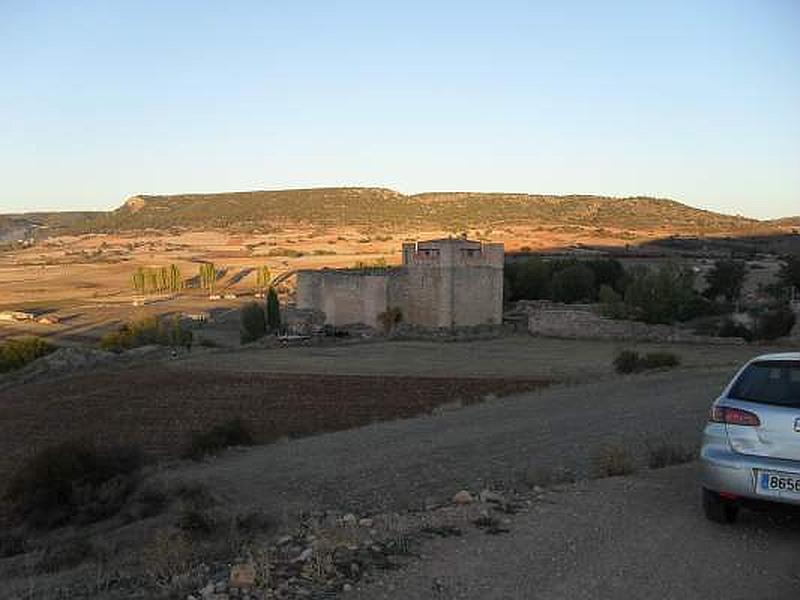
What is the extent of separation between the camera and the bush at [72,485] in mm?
12625

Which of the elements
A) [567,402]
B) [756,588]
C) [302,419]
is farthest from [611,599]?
[302,419]

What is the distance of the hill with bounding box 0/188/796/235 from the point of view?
145 metres

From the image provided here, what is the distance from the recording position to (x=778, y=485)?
6.31 m

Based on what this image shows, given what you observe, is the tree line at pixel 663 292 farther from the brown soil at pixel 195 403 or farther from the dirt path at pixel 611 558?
the dirt path at pixel 611 558

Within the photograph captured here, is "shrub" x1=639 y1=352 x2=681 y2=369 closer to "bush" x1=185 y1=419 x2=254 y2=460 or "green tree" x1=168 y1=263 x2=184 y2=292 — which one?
"bush" x1=185 y1=419 x2=254 y2=460

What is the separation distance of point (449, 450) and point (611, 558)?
721 centimetres

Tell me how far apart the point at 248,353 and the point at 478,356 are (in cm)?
1013

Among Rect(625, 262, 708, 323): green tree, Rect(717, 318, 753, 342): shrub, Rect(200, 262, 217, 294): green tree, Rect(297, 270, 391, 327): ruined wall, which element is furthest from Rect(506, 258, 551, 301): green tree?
Rect(200, 262, 217, 294): green tree

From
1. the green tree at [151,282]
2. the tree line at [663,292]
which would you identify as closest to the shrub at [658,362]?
the tree line at [663,292]

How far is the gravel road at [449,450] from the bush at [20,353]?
30.7 meters

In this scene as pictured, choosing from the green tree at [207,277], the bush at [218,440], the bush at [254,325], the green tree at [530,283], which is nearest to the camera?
the bush at [218,440]

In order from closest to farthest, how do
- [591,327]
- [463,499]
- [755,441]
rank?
[755,441]
[463,499]
[591,327]

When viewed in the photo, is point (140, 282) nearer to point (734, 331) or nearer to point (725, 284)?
point (725, 284)

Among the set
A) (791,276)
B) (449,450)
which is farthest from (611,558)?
(791,276)
